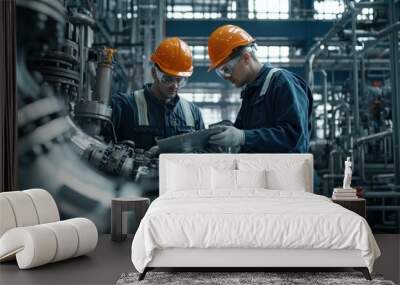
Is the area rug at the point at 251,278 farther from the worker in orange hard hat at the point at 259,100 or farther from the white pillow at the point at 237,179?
the worker in orange hard hat at the point at 259,100

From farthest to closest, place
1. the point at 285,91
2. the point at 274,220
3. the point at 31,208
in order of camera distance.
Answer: the point at 285,91
the point at 31,208
the point at 274,220

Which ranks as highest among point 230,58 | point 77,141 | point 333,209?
point 230,58

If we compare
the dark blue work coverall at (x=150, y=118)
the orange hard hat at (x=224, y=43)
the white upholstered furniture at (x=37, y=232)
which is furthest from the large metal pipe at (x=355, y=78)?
the white upholstered furniture at (x=37, y=232)

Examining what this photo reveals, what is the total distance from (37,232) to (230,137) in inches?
87.5

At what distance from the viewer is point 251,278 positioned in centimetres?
352

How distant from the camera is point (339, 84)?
17.6 ft

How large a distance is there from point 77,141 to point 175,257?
246cm

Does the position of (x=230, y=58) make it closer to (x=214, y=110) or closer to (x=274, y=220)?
(x=214, y=110)

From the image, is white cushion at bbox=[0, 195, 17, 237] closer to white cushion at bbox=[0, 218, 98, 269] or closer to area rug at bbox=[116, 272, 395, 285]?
white cushion at bbox=[0, 218, 98, 269]

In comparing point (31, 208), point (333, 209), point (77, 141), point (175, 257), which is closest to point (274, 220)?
point (333, 209)

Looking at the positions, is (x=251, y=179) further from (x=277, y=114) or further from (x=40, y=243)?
(x=40, y=243)

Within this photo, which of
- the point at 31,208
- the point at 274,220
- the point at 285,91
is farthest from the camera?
the point at 285,91

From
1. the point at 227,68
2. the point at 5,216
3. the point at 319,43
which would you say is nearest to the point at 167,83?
the point at 227,68

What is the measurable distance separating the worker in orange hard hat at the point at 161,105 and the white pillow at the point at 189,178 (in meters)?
0.52
